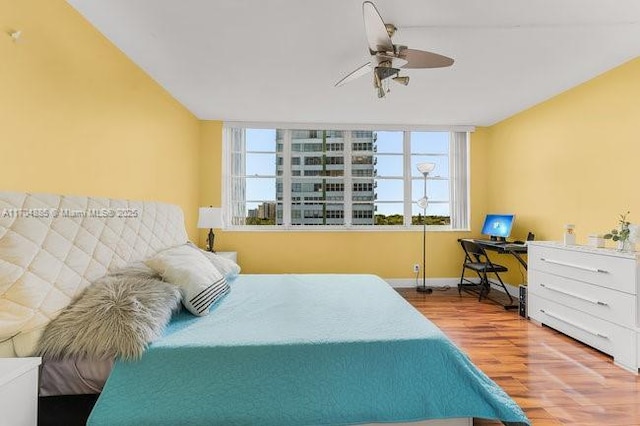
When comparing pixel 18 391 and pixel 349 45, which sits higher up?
pixel 349 45

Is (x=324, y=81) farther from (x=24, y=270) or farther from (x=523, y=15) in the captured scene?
(x=24, y=270)

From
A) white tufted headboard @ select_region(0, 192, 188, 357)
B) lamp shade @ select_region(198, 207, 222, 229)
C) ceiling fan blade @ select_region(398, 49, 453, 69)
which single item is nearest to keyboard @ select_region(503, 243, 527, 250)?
ceiling fan blade @ select_region(398, 49, 453, 69)

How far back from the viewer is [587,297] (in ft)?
9.00

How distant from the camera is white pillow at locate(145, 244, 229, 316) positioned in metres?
1.82

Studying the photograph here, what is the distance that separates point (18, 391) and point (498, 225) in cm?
480

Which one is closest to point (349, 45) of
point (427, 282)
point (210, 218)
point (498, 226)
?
point (210, 218)

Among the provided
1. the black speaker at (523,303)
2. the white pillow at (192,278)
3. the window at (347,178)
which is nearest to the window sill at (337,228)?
the window at (347,178)

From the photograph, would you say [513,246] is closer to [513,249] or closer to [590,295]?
[513,249]

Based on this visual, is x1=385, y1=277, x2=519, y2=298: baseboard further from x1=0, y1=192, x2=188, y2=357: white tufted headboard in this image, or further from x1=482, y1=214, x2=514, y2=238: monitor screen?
x1=0, y1=192, x2=188, y2=357: white tufted headboard

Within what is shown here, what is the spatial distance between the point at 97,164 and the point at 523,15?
10.5 feet

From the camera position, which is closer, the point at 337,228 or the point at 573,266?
the point at 573,266

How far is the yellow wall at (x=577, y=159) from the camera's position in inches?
113

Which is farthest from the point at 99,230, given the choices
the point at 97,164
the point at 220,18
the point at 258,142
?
the point at 258,142

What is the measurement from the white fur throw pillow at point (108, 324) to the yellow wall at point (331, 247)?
122 inches
